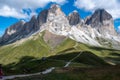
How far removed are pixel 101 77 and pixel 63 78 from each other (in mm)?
9409

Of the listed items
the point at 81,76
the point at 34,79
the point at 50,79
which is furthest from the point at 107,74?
the point at 34,79

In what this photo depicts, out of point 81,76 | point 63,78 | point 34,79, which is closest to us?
point 34,79

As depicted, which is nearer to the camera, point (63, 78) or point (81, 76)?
point (63, 78)

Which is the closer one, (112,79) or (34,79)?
(34,79)

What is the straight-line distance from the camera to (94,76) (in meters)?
60.7

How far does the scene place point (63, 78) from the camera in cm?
5650

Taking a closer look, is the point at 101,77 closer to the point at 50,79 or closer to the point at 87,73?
the point at 87,73

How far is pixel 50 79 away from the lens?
51781mm

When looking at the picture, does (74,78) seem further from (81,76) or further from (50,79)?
(50,79)

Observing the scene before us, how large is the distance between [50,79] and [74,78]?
25.9ft

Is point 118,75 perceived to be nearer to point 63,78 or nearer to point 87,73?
point 87,73

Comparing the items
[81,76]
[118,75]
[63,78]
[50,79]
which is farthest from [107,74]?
[50,79]

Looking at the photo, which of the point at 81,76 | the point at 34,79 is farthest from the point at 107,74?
the point at 34,79

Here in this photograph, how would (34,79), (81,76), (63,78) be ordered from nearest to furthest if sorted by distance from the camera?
(34,79) → (63,78) → (81,76)
